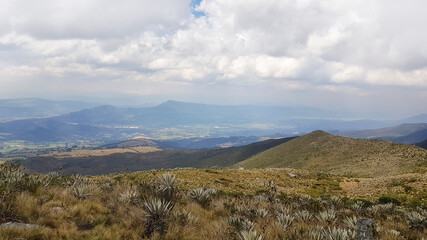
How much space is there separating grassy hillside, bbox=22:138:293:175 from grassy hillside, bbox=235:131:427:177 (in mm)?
39770

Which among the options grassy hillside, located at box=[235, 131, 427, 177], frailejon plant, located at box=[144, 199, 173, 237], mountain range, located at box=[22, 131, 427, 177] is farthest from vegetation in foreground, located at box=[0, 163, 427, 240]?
grassy hillside, located at box=[235, 131, 427, 177]

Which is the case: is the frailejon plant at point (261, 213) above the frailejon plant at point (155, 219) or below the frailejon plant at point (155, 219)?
below

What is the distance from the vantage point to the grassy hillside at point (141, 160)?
13525 cm

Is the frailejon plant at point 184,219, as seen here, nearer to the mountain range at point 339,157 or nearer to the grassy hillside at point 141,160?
the mountain range at point 339,157

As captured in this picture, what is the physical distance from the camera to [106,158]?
174625 mm

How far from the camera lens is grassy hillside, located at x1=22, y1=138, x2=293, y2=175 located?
5325 inches

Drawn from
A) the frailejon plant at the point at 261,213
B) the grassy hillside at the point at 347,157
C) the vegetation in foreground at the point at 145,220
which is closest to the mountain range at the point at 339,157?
the grassy hillside at the point at 347,157

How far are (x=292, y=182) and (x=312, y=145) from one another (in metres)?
55.6

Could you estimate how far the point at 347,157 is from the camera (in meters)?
63.4

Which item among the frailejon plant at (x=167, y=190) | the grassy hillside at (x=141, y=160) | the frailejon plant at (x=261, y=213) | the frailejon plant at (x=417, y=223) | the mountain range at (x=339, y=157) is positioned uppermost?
the frailejon plant at (x=167, y=190)

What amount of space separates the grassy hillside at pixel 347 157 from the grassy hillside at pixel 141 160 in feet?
130

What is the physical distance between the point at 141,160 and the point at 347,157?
440 ft

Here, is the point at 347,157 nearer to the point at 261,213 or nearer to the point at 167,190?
the point at 261,213

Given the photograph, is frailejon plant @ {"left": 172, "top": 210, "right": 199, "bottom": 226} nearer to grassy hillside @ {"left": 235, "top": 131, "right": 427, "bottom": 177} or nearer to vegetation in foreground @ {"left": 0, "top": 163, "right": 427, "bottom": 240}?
vegetation in foreground @ {"left": 0, "top": 163, "right": 427, "bottom": 240}
